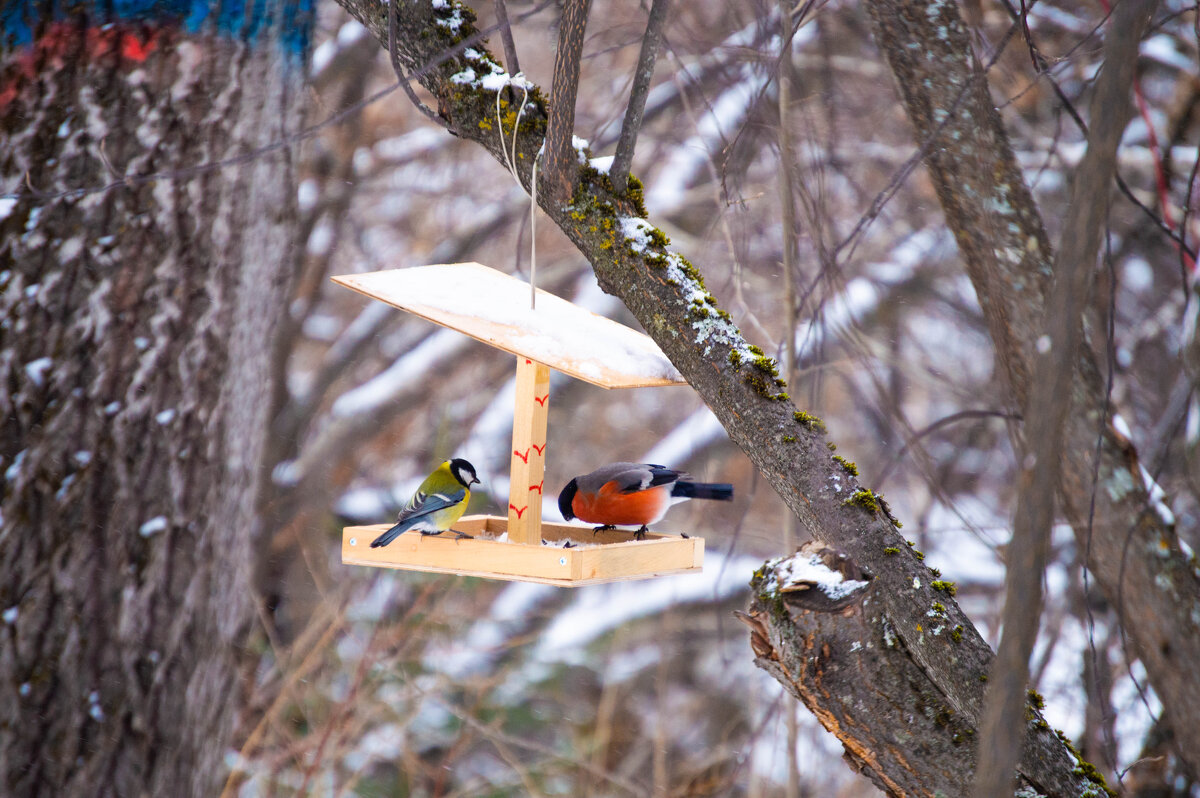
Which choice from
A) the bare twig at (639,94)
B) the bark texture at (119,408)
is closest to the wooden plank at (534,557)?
the bare twig at (639,94)

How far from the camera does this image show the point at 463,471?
2.28 meters

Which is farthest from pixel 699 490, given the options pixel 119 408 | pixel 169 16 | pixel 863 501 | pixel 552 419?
pixel 552 419

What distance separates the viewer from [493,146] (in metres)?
2.17

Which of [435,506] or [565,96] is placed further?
[435,506]

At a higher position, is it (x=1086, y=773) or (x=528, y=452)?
(x=528, y=452)

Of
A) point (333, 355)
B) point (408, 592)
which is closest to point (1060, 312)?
point (408, 592)

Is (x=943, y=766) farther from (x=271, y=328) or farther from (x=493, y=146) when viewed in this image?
(x=271, y=328)

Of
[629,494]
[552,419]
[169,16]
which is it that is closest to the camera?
[629,494]

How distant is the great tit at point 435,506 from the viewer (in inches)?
81.8

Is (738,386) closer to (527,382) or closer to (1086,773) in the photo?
(527,382)

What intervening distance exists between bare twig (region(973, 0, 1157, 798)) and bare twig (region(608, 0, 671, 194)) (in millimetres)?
870

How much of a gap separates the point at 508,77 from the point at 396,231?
4.87 m

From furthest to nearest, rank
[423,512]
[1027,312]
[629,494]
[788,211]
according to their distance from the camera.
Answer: [788,211] < [1027,312] < [629,494] < [423,512]

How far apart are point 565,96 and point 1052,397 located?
3.43ft
